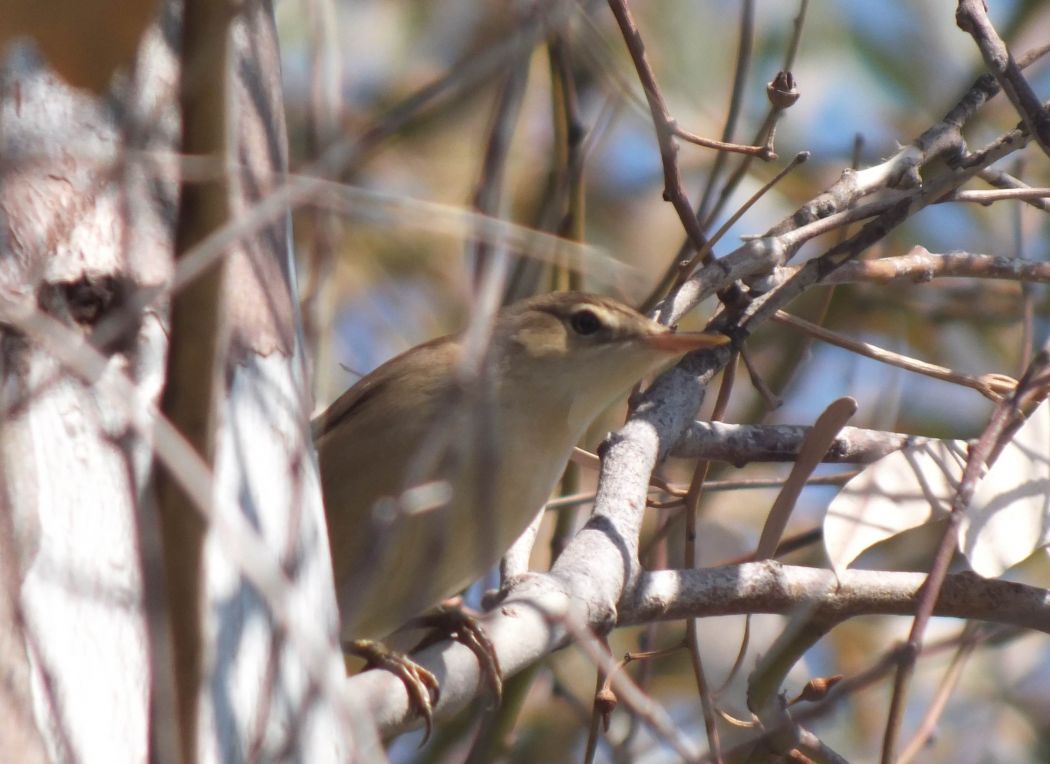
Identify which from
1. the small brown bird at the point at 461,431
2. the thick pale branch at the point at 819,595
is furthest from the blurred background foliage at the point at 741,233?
the thick pale branch at the point at 819,595

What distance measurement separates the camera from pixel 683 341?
2.53m

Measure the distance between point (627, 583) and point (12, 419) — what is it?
3.38 ft

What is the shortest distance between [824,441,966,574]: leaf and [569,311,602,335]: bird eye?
690mm

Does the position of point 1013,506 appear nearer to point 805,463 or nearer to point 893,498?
point 893,498

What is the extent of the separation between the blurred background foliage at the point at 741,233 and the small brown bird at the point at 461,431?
20cm

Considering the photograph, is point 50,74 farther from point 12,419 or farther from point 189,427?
point 189,427

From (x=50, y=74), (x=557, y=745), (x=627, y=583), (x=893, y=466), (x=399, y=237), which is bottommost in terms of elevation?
(x=557, y=745)

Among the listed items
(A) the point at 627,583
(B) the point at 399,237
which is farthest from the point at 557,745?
(A) the point at 627,583

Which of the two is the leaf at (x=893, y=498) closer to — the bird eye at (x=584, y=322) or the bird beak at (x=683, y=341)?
the bird beak at (x=683, y=341)

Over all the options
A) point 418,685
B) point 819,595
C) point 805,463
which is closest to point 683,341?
point 805,463

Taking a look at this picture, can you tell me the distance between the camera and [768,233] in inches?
101

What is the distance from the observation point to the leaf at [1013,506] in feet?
7.14

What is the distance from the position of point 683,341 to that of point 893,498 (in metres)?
0.50

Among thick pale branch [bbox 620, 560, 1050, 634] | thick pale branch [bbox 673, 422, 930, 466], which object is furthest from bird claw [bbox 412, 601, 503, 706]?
thick pale branch [bbox 673, 422, 930, 466]
